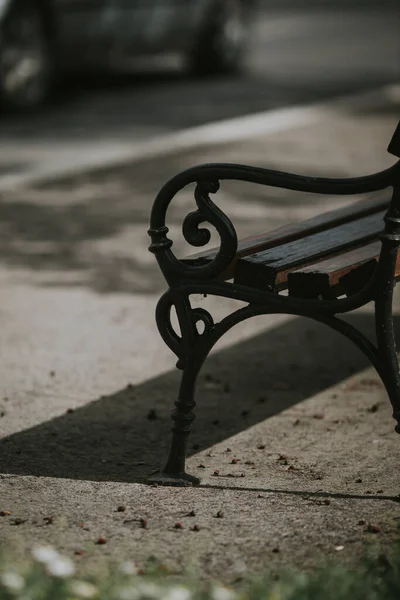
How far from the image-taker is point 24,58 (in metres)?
12.5

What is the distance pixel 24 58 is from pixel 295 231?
27.0 feet

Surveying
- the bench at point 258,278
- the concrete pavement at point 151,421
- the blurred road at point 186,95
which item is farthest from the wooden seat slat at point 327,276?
the blurred road at point 186,95

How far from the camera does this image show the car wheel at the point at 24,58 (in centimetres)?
1234

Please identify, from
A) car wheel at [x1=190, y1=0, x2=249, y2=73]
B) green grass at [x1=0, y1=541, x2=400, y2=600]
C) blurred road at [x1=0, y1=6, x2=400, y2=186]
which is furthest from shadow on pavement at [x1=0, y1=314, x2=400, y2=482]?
car wheel at [x1=190, y1=0, x2=249, y2=73]

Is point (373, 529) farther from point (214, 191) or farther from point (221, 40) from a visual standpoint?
point (221, 40)

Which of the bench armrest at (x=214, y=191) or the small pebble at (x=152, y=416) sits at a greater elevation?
the bench armrest at (x=214, y=191)

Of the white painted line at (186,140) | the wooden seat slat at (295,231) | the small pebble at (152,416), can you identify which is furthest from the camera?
the white painted line at (186,140)

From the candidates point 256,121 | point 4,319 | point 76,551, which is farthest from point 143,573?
point 256,121

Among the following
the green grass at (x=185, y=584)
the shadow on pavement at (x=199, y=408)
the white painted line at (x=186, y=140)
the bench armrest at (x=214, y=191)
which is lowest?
the shadow on pavement at (x=199, y=408)

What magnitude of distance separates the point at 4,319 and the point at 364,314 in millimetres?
1722

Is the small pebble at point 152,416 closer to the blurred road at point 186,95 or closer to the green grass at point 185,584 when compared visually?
the green grass at point 185,584

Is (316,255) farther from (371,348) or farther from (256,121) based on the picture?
(256,121)

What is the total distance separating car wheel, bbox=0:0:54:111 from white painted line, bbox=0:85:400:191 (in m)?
1.78

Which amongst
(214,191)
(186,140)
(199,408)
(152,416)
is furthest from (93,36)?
(214,191)
